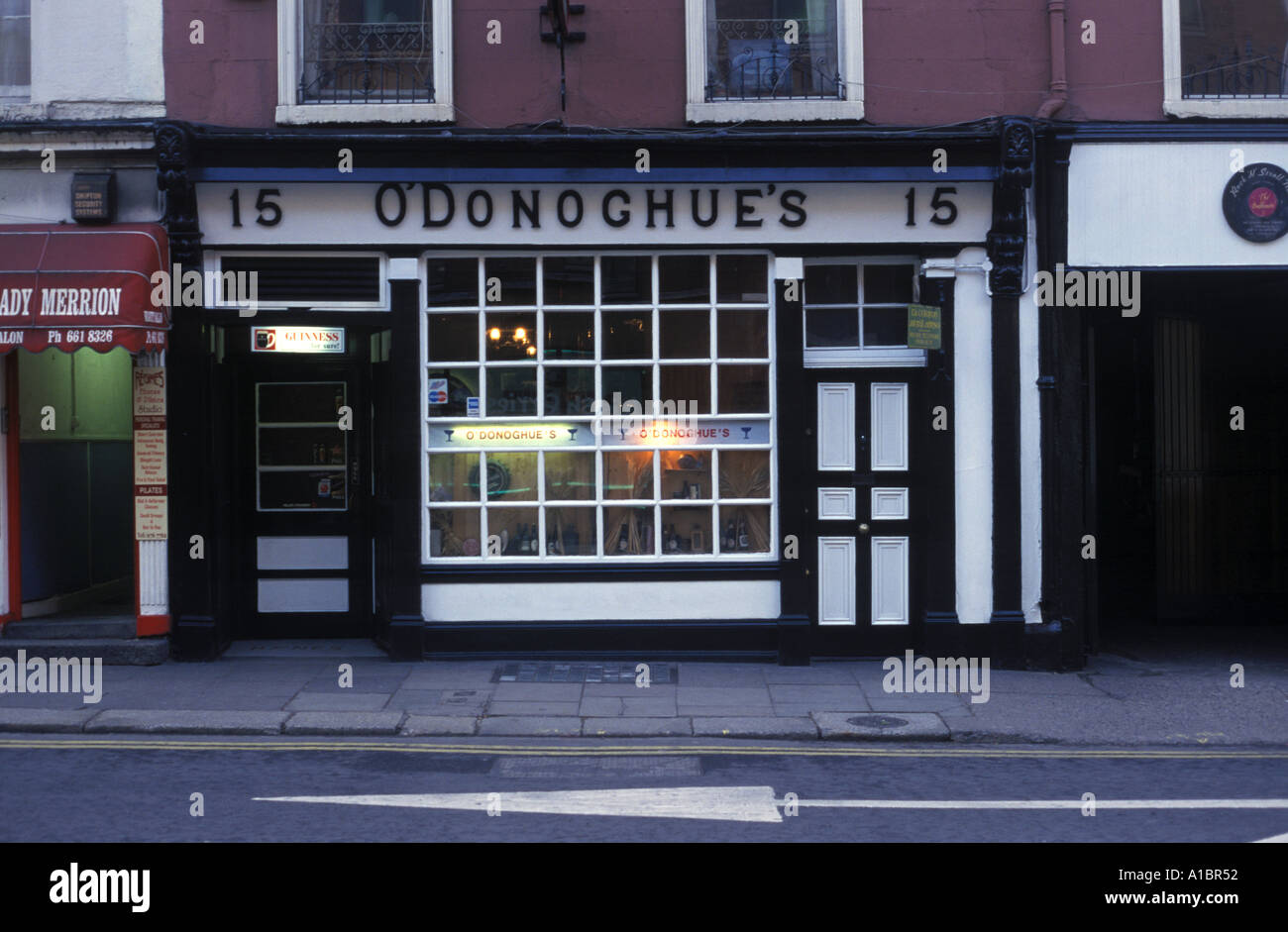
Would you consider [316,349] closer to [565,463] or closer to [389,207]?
[389,207]

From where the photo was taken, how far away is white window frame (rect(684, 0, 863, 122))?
439 inches

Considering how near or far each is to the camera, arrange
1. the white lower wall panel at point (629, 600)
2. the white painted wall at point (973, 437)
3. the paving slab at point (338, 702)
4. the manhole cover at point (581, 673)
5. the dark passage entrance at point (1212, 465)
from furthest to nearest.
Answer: the dark passage entrance at point (1212, 465) < the white lower wall panel at point (629, 600) < the white painted wall at point (973, 437) < the manhole cover at point (581, 673) < the paving slab at point (338, 702)

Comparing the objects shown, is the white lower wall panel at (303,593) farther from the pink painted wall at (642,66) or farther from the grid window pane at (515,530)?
the pink painted wall at (642,66)

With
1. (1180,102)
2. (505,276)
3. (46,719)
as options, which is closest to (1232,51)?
(1180,102)

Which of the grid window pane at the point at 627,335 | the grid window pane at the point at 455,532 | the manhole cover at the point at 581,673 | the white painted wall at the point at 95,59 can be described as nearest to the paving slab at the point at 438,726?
the manhole cover at the point at 581,673

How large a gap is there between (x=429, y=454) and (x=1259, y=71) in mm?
8045

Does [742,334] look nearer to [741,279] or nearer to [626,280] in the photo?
[741,279]

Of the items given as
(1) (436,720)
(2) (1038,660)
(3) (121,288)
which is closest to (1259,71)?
(2) (1038,660)

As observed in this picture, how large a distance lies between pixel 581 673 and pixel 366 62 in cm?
562

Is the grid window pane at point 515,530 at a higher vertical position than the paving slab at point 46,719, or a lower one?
higher

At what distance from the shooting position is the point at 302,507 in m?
12.3

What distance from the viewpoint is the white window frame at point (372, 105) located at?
438 inches

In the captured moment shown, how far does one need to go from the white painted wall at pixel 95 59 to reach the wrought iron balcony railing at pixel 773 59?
488 cm

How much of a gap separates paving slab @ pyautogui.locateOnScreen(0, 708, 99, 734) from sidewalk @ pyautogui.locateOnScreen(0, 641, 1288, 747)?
0.03ft
